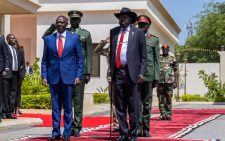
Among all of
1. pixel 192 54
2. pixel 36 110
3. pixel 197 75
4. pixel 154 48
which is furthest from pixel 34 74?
pixel 192 54

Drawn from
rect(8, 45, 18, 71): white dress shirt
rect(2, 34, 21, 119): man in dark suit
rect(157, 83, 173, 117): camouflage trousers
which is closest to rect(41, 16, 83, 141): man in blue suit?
rect(2, 34, 21, 119): man in dark suit

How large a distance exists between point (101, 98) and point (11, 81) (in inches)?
486

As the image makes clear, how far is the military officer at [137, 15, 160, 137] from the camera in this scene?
9695mm

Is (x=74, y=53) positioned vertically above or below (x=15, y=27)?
below

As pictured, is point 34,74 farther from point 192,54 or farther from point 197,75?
point 192,54

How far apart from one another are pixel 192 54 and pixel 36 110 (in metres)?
54.8

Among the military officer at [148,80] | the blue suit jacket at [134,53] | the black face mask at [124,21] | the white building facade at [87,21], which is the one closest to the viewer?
the blue suit jacket at [134,53]

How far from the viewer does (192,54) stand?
70938 mm

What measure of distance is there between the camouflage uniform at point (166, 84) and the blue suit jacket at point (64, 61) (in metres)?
5.38

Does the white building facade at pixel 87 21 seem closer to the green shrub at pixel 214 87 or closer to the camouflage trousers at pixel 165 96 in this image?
the green shrub at pixel 214 87

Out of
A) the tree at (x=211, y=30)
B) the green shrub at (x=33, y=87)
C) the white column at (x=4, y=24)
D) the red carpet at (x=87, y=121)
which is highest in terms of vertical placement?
the tree at (x=211, y=30)

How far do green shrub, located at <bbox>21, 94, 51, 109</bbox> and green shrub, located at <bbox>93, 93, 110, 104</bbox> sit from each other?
24.9 feet

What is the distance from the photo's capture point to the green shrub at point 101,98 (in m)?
25.6

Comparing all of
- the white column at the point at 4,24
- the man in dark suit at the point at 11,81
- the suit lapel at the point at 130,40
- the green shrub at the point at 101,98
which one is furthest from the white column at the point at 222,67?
the suit lapel at the point at 130,40
